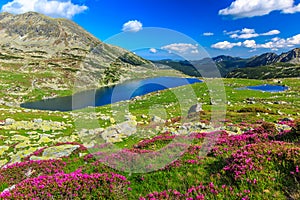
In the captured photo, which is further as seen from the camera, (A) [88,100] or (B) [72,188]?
(A) [88,100]

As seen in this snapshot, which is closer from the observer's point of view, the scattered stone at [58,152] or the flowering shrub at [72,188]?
the flowering shrub at [72,188]

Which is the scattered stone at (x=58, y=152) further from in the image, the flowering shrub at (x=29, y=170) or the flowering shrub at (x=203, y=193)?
the flowering shrub at (x=203, y=193)

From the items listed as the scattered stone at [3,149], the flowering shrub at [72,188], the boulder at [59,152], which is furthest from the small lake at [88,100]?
the flowering shrub at [72,188]

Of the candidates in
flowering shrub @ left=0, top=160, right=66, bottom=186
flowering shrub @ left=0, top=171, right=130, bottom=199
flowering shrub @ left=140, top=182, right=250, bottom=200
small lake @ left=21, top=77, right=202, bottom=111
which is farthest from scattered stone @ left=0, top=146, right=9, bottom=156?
small lake @ left=21, top=77, right=202, bottom=111

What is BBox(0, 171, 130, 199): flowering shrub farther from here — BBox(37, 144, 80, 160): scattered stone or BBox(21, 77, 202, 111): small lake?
BBox(21, 77, 202, 111): small lake

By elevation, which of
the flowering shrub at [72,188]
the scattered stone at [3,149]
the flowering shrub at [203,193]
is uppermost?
the flowering shrub at [203,193]

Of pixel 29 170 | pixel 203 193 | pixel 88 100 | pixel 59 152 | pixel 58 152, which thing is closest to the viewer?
pixel 203 193

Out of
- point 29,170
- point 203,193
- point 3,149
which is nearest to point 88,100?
point 3,149

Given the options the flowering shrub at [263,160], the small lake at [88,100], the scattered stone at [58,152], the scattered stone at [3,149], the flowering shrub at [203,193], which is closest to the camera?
the flowering shrub at [203,193]

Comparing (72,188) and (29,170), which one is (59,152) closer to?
(29,170)
